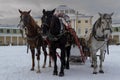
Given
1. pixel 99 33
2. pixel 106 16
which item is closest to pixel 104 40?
pixel 99 33

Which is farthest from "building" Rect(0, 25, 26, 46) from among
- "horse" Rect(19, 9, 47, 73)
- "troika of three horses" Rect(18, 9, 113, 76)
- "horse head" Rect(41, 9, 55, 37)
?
"horse head" Rect(41, 9, 55, 37)

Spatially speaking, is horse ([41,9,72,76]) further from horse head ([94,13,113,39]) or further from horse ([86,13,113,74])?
horse head ([94,13,113,39])

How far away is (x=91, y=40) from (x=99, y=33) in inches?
15.6

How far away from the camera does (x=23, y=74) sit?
11.6m

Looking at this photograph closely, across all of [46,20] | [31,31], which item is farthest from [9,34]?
[46,20]

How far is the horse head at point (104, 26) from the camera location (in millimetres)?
10539

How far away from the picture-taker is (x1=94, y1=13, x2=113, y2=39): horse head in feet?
34.6

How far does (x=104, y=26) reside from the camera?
1073cm

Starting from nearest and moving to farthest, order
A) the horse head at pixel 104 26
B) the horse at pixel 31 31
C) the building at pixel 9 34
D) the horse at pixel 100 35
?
the horse head at pixel 104 26 → the horse at pixel 100 35 → the horse at pixel 31 31 → the building at pixel 9 34

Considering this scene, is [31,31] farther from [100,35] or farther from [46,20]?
[100,35]

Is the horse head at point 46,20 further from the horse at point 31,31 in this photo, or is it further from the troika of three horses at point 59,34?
the horse at point 31,31

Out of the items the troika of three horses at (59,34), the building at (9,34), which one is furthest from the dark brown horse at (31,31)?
the building at (9,34)

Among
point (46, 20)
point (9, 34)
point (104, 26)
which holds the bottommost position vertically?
point (9, 34)

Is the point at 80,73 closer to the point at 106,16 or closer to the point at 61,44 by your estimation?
the point at 61,44
